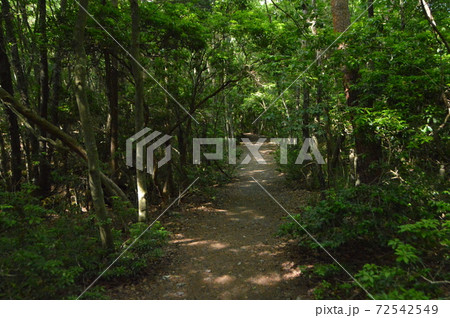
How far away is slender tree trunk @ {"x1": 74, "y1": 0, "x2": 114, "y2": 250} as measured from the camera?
4.05 metres

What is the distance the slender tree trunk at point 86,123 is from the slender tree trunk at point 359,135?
187 inches

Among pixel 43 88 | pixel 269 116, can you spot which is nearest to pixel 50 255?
pixel 43 88

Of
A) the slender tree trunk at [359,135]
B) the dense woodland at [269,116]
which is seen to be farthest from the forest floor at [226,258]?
the slender tree trunk at [359,135]

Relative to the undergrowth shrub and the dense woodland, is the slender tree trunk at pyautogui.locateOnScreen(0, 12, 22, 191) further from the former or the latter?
the undergrowth shrub

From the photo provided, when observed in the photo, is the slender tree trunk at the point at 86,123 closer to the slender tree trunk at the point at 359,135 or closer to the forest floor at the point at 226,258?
the forest floor at the point at 226,258

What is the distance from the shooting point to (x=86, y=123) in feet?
14.0

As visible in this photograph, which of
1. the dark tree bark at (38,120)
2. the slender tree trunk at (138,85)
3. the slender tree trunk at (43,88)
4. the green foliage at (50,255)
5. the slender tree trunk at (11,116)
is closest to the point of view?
the green foliage at (50,255)

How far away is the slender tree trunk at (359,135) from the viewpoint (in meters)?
5.72

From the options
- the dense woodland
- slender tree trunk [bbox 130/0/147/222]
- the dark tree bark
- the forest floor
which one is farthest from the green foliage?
the dark tree bark

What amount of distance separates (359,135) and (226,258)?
3633 millimetres

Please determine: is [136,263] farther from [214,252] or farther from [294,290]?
[294,290]

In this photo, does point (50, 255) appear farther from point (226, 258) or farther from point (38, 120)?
point (226, 258)

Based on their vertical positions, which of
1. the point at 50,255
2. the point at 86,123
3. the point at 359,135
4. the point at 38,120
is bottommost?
the point at 50,255
